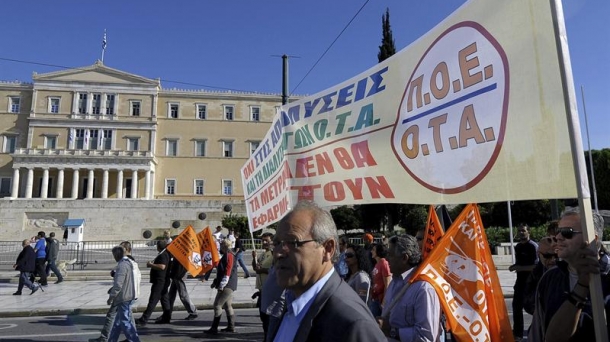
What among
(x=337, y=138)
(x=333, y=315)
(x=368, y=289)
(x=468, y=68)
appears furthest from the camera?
(x=368, y=289)

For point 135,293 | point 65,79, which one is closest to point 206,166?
point 65,79

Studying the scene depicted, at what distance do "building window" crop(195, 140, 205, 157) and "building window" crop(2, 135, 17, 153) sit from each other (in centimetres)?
2152

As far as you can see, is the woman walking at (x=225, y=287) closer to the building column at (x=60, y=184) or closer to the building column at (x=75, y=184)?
the building column at (x=75, y=184)

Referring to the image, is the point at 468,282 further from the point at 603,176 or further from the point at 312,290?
the point at 603,176

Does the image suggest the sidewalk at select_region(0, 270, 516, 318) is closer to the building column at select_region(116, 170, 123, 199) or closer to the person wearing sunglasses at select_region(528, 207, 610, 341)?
the person wearing sunglasses at select_region(528, 207, 610, 341)

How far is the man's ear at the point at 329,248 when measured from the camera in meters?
1.86

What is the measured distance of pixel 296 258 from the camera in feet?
5.90

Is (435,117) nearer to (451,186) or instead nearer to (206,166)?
(451,186)

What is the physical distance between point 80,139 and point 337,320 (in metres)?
60.6

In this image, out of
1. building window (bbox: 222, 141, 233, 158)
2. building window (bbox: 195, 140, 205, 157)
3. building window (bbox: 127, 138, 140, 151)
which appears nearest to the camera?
building window (bbox: 127, 138, 140, 151)

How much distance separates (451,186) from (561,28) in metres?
0.98

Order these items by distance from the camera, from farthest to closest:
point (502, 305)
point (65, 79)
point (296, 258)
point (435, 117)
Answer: point (65, 79) → point (502, 305) → point (435, 117) → point (296, 258)

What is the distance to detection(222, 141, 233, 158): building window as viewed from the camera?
60.3m

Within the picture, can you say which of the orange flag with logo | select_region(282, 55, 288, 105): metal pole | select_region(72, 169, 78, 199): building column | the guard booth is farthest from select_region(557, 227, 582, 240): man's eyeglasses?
select_region(72, 169, 78, 199): building column
